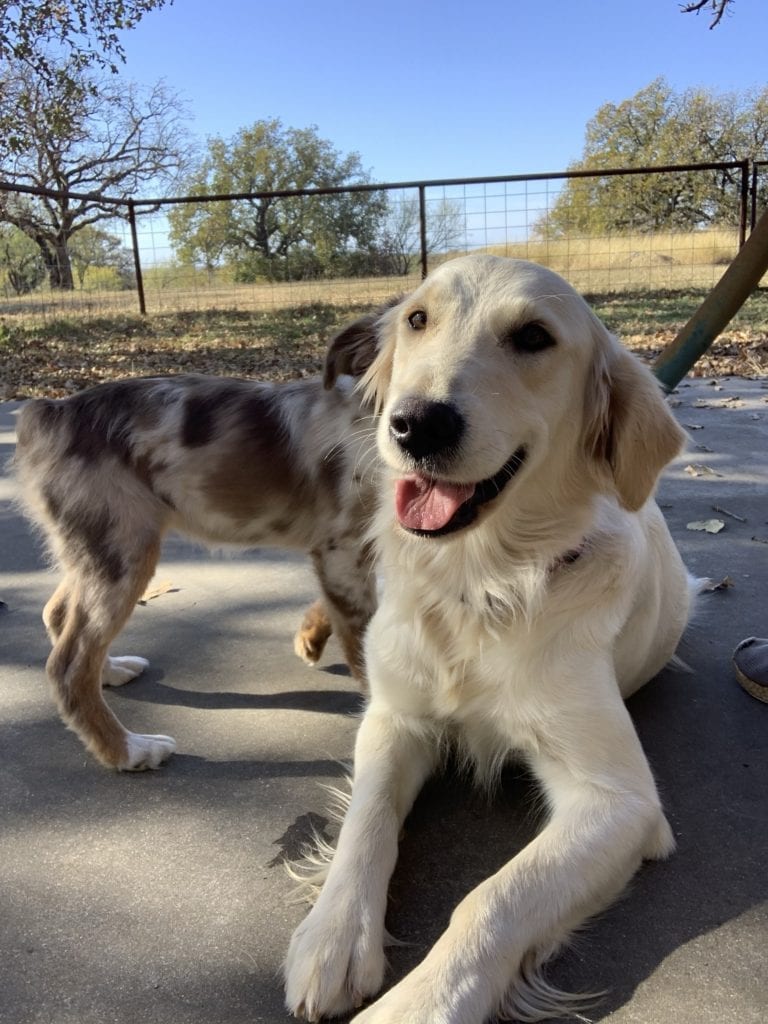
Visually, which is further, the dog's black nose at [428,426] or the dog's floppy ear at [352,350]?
the dog's floppy ear at [352,350]

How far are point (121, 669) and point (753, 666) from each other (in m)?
2.06

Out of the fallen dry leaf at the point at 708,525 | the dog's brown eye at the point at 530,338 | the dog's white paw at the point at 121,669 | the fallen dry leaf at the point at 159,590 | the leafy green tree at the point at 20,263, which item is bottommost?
the fallen dry leaf at the point at 159,590

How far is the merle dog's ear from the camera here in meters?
2.82

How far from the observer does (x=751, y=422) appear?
5836 millimetres

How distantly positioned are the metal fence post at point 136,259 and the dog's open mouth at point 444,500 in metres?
12.1

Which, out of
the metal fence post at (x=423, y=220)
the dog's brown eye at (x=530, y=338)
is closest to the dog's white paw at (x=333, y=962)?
the dog's brown eye at (x=530, y=338)

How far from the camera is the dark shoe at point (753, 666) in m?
2.39

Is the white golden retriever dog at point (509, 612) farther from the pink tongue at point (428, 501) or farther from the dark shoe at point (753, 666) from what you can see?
the dark shoe at point (753, 666)

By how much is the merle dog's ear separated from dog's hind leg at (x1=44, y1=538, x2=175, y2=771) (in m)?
0.89

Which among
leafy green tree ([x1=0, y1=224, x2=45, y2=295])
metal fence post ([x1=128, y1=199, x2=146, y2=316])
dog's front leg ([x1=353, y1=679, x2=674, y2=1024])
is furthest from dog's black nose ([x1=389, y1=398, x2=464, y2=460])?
leafy green tree ([x1=0, y1=224, x2=45, y2=295])

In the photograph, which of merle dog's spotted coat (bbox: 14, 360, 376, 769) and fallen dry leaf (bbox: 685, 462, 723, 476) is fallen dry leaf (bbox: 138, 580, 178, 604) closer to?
merle dog's spotted coat (bbox: 14, 360, 376, 769)

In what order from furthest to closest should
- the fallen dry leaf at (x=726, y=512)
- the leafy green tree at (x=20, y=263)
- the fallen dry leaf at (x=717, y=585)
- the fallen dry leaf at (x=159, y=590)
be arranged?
the leafy green tree at (x=20, y=263) < the fallen dry leaf at (x=726, y=512) < the fallen dry leaf at (x=159, y=590) < the fallen dry leaf at (x=717, y=585)

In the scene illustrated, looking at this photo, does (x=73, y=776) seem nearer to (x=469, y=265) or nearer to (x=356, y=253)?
(x=469, y=265)

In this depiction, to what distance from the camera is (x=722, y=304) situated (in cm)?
290
